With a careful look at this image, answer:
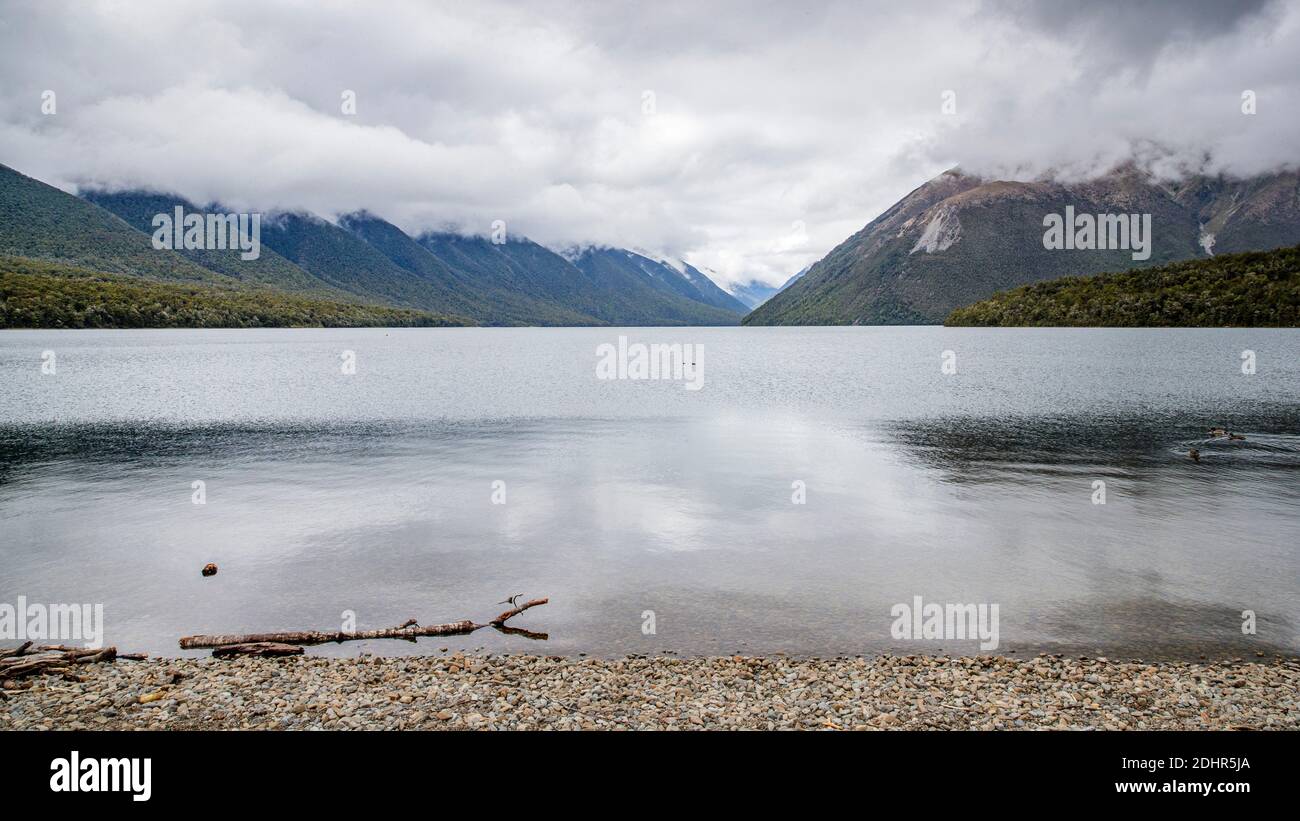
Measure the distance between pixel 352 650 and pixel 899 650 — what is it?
13001 millimetres

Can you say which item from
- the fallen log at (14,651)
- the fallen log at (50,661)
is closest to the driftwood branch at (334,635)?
the fallen log at (50,661)

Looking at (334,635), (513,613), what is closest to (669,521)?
(513,613)

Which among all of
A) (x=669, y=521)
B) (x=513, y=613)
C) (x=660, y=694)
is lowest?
(x=660, y=694)

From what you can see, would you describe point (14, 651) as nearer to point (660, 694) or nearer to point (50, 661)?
point (50, 661)

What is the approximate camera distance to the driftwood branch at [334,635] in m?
17.8

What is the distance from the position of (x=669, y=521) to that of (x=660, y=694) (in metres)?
15.8

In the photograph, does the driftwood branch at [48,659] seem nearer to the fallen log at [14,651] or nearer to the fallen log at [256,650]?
the fallen log at [14,651]

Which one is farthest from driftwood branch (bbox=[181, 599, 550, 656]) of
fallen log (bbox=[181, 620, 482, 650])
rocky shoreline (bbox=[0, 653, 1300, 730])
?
rocky shoreline (bbox=[0, 653, 1300, 730])

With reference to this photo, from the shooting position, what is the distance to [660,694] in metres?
14.5

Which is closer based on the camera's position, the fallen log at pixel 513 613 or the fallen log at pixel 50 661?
the fallen log at pixel 50 661

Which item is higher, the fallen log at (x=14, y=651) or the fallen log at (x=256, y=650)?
the fallen log at (x=14, y=651)

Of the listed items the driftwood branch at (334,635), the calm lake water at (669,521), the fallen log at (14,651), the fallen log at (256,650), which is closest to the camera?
the fallen log at (14,651)

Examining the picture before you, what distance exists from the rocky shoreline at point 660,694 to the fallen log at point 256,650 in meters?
0.44
